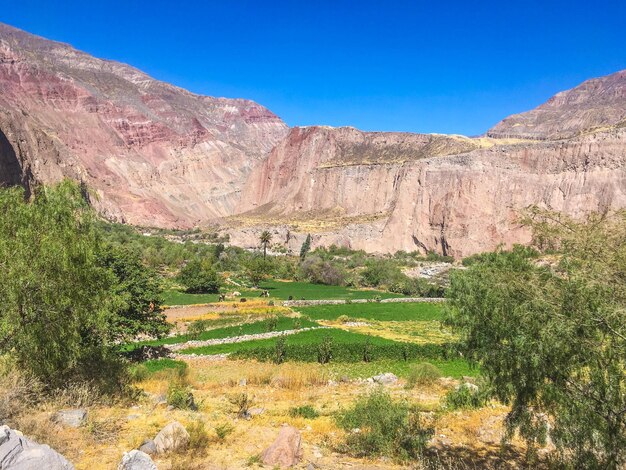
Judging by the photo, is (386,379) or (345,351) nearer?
(386,379)

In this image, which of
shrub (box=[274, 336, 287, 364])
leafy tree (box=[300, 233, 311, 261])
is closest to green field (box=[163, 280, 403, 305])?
leafy tree (box=[300, 233, 311, 261])

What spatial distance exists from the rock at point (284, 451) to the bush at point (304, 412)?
11.4 ft

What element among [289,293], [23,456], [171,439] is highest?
[23,456]

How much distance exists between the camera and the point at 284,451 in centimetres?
1002

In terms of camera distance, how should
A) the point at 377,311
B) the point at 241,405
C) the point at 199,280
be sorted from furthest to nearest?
the point at 199,280
the point at 377,311
the point at 241,405

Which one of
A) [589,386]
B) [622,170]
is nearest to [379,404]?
[589,386]

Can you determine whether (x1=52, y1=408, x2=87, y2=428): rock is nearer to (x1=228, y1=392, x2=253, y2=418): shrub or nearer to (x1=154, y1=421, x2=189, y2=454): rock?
(x1=154, y1=421, x2=189, y2=454): rock

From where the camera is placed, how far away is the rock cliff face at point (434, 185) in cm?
9231

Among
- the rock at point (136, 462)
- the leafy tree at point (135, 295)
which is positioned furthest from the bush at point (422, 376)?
the leafy tree at point (135, 295)

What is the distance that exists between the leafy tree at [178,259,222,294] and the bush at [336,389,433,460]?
49.6 meters

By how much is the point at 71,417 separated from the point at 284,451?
4.92 meters

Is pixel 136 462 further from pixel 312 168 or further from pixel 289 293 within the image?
pixel 312 168

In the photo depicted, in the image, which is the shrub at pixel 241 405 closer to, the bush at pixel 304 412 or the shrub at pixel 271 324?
the bush at pixel 304 412

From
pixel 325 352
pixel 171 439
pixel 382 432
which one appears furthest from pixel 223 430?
pixel 325 352
